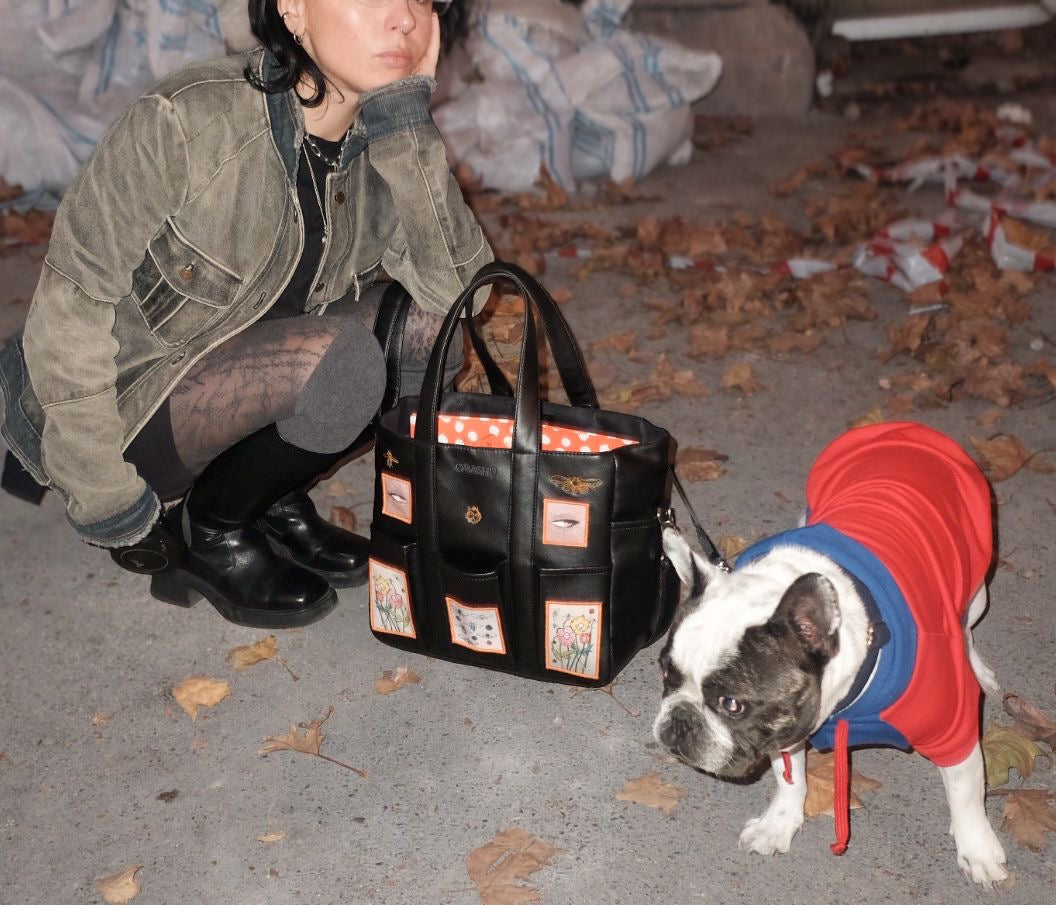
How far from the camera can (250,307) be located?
118 inches

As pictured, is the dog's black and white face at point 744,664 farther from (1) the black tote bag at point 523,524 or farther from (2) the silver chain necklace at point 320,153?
(2) the silver chain necklace at point 320,153

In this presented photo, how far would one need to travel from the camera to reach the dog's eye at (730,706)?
2262 millimetres

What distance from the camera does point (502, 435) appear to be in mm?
2941

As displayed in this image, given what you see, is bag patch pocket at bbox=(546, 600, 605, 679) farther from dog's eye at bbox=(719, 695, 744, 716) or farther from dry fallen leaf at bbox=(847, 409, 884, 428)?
dry fallen leaf at bbox=(847, 409, 884, 428)

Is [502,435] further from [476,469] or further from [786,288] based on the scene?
[786,288]

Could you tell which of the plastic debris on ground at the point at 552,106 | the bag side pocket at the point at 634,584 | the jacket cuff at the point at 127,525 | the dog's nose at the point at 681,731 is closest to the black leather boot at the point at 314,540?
the jacket cuff at the point at 127,525

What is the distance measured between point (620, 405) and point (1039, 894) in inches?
99.8

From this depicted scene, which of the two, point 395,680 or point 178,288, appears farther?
point 395,680

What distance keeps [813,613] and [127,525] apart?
180cm

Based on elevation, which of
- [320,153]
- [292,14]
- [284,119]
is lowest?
[320,153]

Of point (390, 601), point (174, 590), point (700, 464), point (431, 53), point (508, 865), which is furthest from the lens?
point (700, 464)

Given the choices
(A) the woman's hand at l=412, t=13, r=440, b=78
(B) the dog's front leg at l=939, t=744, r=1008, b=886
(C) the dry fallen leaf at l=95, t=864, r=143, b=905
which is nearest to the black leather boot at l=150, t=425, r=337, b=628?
(C) the dry fallen leaf at l=95, t=864, r=143, b=905

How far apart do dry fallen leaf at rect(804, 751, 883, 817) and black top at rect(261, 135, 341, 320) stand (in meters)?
1.91

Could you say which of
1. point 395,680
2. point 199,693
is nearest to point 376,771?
point 395,680
